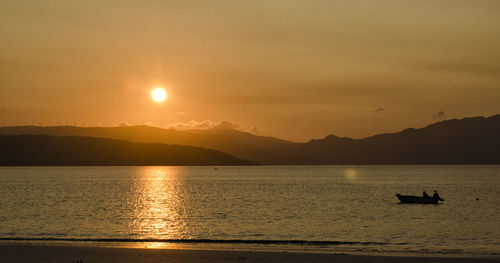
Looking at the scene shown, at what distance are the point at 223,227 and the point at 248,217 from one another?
11.4 meters

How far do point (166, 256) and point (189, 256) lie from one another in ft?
5.07

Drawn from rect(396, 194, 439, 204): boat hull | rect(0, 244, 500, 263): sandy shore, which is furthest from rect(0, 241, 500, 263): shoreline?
rect(396, 194, 439, 204): boat hull

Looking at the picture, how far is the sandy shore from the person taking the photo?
1411 inches

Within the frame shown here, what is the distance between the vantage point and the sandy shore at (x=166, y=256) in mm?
35844

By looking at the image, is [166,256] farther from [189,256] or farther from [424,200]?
[424,200]

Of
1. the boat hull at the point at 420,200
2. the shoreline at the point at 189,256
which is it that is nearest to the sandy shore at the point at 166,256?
the shoreline at the point at 189,256

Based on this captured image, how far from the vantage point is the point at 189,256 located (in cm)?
3759

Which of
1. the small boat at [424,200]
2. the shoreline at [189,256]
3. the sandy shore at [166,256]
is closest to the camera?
the sandy shore at [166,256]

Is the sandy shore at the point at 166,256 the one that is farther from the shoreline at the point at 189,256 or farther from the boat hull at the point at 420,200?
the boat hull at the point at 420,200

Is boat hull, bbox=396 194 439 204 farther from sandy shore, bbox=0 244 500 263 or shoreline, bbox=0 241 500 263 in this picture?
sandy shore, bbox=0 244 500 263

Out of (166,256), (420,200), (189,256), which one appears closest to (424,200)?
(420,200)

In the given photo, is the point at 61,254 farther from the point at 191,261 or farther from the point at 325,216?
the point at 325,216

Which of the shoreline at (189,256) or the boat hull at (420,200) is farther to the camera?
the boat hull at (420,200)

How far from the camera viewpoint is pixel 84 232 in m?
57.2
